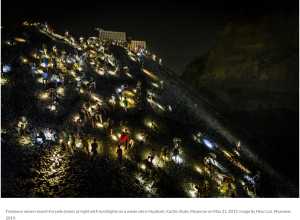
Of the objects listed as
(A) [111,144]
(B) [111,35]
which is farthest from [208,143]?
(B) [111,35]

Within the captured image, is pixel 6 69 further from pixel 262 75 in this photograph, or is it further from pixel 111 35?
pixel 111 35

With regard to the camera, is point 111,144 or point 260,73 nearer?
point 111,144

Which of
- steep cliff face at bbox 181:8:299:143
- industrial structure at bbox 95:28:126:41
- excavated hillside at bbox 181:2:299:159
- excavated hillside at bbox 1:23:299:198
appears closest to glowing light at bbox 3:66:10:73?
excavated hillside at bbox 1:23:299:198

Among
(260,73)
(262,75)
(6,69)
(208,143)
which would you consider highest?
(260,73)

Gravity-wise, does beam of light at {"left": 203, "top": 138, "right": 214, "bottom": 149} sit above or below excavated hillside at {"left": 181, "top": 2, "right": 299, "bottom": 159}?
below

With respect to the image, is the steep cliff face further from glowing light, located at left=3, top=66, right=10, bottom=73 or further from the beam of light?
glowing light, located at left=3, top=66, right=10, bottom=73

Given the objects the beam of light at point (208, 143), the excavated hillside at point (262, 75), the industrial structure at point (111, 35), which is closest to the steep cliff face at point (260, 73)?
the excavated hillside at point (262, 75)

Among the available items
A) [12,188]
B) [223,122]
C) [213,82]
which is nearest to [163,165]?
[12,188]
